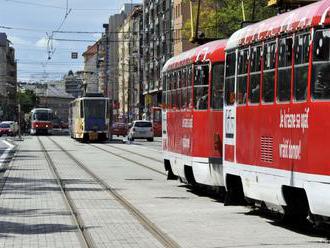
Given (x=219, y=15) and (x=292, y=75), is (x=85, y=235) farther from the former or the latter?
(x=219, y=15)

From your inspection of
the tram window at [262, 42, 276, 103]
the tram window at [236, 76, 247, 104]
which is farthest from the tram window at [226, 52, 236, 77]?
the tram window at [262, 42, 276, 103]

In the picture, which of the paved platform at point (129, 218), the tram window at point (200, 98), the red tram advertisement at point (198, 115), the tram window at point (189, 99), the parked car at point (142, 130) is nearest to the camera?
the paved platform at point (129, 218)

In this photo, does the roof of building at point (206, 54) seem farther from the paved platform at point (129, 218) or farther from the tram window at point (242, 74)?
the paved platform at point (129, 218)

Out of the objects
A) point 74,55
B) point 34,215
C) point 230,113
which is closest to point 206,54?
point 230,113

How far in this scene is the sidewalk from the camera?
1131cm

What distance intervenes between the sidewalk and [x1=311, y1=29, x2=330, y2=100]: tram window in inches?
153

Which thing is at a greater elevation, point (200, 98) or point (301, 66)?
point (301, 66)

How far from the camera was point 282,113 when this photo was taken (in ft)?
37.9

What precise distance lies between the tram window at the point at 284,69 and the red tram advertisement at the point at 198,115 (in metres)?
4.17

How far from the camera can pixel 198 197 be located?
17.5 m

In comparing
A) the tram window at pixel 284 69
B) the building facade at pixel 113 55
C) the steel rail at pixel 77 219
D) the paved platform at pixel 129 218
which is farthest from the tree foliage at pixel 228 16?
the building facade at pixel 113 55

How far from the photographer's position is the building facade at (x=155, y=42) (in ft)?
322

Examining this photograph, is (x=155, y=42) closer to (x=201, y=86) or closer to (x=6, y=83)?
(x=6, y=83)

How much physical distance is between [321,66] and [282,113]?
1442mm
